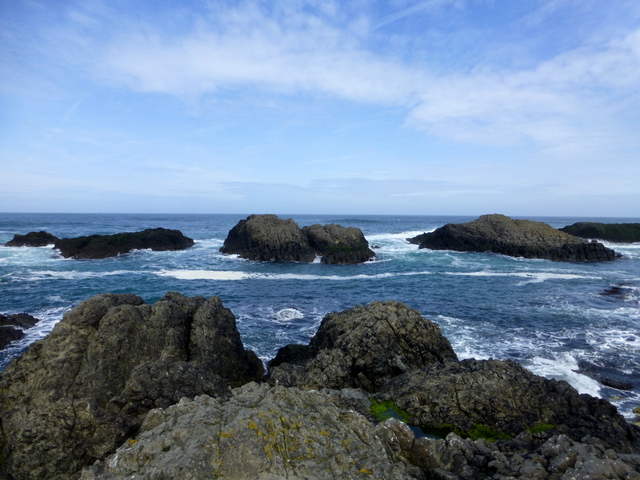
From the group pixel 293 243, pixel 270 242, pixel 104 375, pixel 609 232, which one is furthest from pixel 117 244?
pixel 609 232

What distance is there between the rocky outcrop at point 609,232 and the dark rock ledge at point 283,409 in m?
85.4

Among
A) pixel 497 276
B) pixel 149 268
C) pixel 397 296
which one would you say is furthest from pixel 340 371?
pixel 149 268

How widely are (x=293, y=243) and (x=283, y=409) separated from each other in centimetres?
4737

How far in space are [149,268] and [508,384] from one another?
41080 millimetres

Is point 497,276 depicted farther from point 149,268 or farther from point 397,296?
point 149,268

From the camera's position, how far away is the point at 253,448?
5285 mm

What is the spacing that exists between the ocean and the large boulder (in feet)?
8.60

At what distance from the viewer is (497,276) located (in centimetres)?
4141

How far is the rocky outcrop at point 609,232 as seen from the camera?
80062 millimetres

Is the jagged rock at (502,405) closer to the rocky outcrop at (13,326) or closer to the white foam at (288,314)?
the white foam at (288,314)

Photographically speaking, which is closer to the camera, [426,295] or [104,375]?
[104,375]

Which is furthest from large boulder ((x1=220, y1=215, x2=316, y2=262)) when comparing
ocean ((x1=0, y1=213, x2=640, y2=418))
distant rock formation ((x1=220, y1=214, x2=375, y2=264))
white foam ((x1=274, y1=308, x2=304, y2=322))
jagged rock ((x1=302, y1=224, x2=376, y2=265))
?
white foam ((x1=274, y1=308, x2=304, y2=322))

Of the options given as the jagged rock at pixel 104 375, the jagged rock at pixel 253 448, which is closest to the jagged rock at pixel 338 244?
the jagged rock at pixel 104 375

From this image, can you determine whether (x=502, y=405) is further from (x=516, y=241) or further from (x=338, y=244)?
(x=516, y=241)
